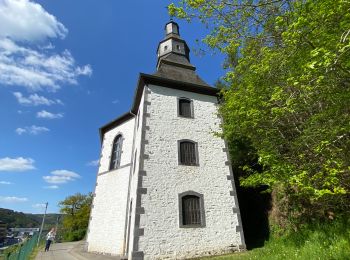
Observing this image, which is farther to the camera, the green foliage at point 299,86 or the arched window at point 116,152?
the arched window at point 116,152

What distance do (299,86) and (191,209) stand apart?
7.12 metres

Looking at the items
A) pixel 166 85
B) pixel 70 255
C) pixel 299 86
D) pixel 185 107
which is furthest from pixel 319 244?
pixel 70 255

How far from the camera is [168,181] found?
35.8ft

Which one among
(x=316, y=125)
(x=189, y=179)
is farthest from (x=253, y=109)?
(x=189, y=179)

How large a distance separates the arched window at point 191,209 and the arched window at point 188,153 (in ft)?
5.28

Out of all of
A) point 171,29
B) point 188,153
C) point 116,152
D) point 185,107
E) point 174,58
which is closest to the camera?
point 188,153

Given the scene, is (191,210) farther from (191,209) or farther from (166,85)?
(166,85)

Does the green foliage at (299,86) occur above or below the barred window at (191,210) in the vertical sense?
above

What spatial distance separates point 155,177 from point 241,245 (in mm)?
4803

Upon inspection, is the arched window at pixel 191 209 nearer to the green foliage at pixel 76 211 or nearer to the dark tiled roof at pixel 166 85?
the dark tiled roof at pixel 166 85

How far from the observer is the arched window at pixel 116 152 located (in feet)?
50.7

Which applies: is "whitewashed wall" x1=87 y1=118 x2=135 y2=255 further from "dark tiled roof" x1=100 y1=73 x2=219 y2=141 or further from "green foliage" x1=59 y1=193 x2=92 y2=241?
"green foliage" x1=59 y1=193 x2=92 y2=241

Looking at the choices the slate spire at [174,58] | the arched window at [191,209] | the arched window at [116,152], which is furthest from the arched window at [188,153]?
the arched window at [116,152]

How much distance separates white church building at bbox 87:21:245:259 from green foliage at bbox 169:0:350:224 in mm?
3296
